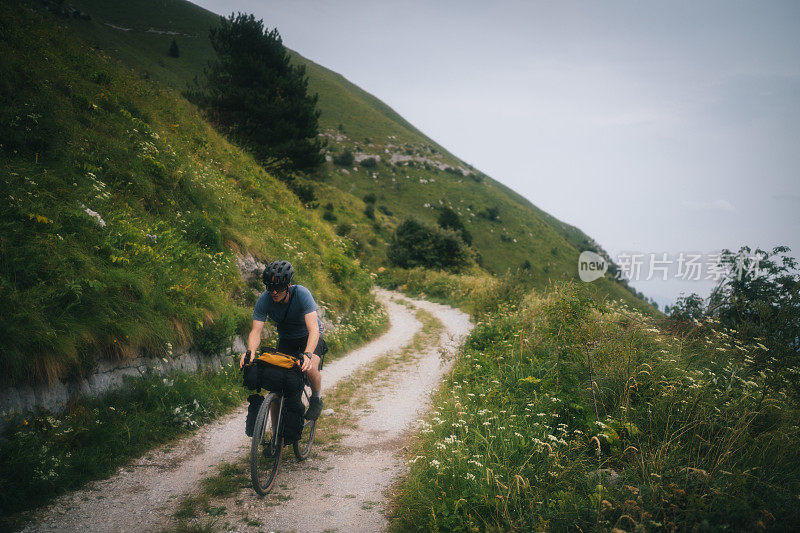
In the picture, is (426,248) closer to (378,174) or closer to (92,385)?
(92,385)

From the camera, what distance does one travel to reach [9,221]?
503 centimetres

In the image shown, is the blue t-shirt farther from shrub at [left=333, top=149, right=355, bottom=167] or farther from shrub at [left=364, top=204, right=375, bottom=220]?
shrub at [left=333, top=149, right=355, bottom=167]

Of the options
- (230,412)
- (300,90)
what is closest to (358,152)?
(300,90)

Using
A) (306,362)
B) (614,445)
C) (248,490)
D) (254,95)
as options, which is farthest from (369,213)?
(614,445)

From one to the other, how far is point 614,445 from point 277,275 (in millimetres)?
4675

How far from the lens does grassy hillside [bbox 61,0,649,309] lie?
51375mm

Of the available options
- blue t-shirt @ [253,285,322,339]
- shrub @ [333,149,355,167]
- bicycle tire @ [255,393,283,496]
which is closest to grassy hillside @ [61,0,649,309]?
shrub @ [333,149,355,167]

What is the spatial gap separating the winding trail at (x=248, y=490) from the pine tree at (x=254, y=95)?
15.6 m

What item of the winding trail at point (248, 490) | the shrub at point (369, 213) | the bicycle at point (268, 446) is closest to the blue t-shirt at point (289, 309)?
the bicycle at point (268, 446)

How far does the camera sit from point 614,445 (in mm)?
4285

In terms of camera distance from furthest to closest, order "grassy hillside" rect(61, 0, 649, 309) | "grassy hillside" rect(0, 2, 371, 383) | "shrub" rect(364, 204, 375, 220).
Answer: "grassy hillside" rect(61, 0, 649, 309), "shrub" rect(364, 204, 375, 220), "grassy hillside" rect(0, 2, 371, 383)

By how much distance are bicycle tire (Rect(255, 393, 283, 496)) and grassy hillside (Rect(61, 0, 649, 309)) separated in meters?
33.6

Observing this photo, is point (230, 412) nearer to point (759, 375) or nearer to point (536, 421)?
point (536, 421)

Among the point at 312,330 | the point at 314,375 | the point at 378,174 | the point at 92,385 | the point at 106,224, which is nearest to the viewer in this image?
the point at 312,330
